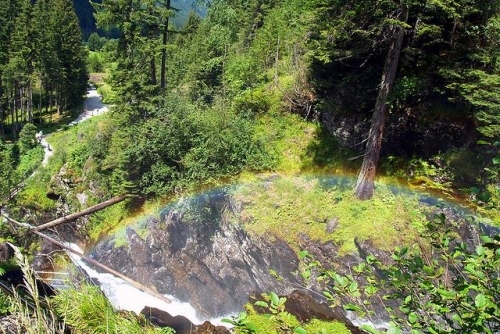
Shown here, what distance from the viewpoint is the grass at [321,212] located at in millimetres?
11102

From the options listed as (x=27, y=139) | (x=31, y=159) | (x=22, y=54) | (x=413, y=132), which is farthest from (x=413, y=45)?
(x=22, y=54)

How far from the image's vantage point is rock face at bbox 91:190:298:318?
12.6 metres

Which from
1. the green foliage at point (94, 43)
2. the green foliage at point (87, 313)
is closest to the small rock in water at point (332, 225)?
the green foliage at point (87, 313)

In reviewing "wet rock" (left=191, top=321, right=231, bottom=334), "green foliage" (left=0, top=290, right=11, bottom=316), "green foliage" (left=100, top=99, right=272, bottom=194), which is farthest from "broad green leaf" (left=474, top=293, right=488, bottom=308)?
"green foliage" (left=100, top=99, right=272, bottom=194)

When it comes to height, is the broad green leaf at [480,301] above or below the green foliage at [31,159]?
above

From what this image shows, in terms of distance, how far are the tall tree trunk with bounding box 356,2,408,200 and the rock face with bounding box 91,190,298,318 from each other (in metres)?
3.15

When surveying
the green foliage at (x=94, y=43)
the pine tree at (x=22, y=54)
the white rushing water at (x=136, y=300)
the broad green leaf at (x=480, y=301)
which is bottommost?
the white rushing water at (x=136, y=300)

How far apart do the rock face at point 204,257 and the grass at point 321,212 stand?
25.0 inches

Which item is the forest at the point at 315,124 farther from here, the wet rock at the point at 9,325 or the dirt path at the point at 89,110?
the dirt path at the point at 89,110

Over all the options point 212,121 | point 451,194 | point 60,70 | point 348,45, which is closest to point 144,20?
point 212,121

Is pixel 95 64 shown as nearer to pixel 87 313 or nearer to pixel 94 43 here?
pixel 94 43

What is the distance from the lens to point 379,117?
11062mm

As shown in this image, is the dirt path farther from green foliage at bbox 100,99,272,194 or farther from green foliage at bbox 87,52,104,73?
green foliage at bbox 100,99,272,194

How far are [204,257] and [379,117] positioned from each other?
7.80 metres
